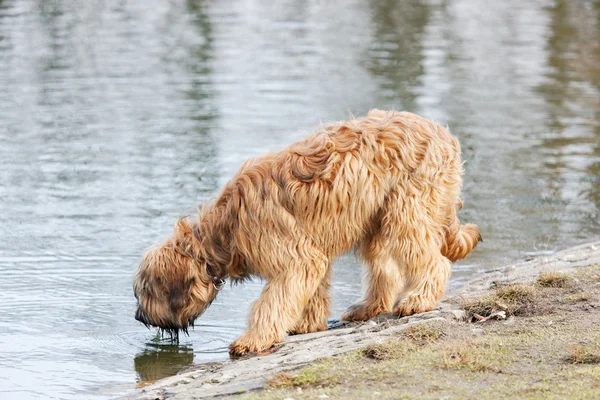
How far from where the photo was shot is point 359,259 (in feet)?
25.5

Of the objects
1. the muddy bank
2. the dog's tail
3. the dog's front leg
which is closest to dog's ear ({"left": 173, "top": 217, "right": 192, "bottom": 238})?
the dog's front leg

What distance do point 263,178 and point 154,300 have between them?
1201 millimetres

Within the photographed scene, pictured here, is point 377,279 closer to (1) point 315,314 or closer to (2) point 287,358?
(1) point 315,314

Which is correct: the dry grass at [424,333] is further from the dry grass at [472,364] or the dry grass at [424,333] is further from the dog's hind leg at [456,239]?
the dog's hind leg at [456,239]

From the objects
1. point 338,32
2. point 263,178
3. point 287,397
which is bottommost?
point 338,32

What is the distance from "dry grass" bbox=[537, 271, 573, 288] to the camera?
7.71m

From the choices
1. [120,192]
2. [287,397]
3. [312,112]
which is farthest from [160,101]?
[287,397]

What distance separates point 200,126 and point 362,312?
308 inches

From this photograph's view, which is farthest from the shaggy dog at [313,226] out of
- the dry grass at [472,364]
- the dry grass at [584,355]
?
the dry grass at [584,355]

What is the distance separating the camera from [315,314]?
25.4 feet

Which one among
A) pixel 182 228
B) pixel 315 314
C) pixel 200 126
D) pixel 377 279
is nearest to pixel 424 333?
pixel 377 279

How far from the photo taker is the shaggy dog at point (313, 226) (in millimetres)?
7031

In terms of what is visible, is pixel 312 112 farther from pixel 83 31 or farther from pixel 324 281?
pixel 83 31

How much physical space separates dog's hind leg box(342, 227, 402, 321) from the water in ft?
3.08
